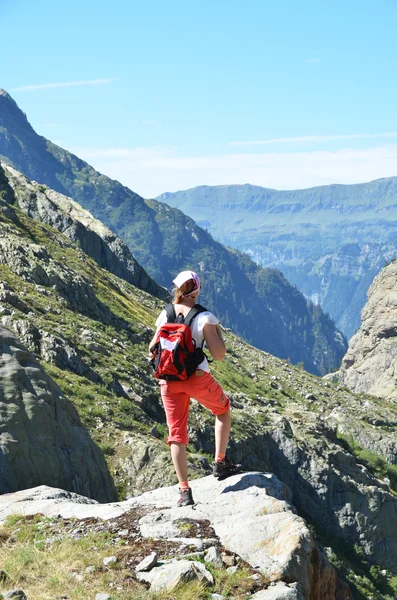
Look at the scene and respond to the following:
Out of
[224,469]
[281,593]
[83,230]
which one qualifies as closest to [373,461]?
[224,469]

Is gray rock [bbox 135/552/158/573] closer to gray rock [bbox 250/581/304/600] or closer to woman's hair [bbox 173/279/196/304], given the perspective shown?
gray rock [bbox 250/581/304/600]

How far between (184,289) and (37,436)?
15.0ft

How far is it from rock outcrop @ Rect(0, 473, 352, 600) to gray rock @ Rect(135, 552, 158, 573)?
0.08 feet

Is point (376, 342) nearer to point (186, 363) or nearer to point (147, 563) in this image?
point (186, 363)

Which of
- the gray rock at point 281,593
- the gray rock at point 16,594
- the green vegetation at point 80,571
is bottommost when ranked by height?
the gray rock at point 281,593

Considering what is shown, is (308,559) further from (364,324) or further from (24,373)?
(364,324)

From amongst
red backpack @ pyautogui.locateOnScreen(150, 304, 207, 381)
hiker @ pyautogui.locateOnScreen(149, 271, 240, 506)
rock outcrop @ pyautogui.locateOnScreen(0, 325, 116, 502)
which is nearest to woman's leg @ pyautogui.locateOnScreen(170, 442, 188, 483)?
hiker @ pyautogui.locateOnScreen(149, 271, 240, 506)

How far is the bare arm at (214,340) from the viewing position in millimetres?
9570

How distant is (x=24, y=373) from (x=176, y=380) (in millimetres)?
4254

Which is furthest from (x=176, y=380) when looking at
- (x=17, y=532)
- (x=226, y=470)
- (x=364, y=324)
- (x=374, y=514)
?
(x=364, y=324)

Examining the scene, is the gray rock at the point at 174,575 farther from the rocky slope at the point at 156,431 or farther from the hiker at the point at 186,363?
the rocky slope at the point at 156,431

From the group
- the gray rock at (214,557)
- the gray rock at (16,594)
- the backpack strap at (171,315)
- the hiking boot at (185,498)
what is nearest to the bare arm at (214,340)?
the backpack strap at (171,315)

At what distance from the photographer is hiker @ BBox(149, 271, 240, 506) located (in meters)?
9.57

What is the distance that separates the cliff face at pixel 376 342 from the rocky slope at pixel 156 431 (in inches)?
3363
